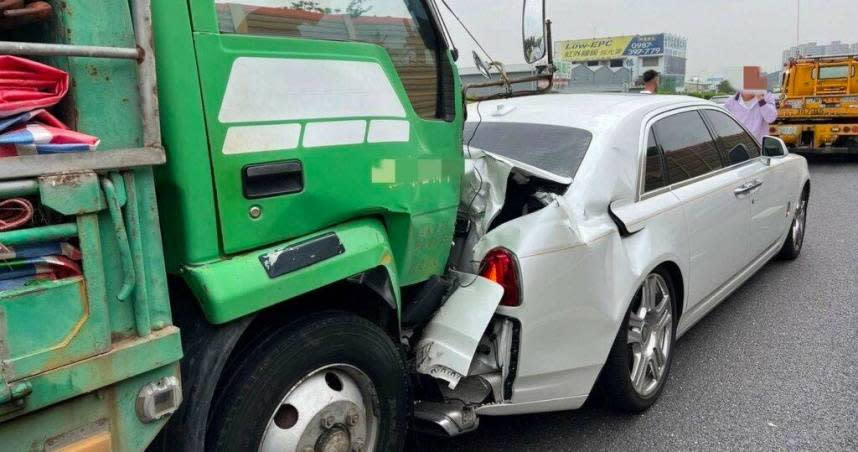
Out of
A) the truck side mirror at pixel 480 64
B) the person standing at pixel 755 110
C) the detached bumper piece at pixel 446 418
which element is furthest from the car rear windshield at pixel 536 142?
the person standing at pixel 755 110

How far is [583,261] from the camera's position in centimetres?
283

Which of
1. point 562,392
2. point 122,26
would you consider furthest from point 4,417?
point 562,392

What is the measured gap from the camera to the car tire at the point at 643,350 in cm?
316

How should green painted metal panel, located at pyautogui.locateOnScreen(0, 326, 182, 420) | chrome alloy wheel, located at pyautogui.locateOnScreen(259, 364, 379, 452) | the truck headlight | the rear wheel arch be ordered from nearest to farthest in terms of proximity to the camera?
green painted metal panel, located at pyautogui.locateOnScreen(0, 326, 182, 420) → the truck headlight → chrome alloy wheel, located at pyautogui.locateOnScreen(259, 364, 379, 452) → the rear wheel arch

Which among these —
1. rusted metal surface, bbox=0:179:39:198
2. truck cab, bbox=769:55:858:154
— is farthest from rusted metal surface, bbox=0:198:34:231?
truck cab, bbox=769:55:858:154

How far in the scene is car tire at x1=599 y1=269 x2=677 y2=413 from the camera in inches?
125

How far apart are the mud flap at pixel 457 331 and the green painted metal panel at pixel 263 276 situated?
0.46 m

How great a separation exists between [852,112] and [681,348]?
41.7ft

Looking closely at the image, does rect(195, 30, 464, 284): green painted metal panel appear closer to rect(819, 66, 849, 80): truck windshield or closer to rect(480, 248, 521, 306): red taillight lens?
rect(480, 248, 521, 306): red taillight lens

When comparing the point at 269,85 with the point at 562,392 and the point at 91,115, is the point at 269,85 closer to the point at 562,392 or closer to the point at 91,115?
the point at 91,115

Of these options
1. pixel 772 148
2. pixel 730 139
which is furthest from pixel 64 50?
pixel 772 148

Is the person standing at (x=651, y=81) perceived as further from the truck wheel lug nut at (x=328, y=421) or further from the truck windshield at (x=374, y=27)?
the truck wheel lug nut at (x=328, y=421)

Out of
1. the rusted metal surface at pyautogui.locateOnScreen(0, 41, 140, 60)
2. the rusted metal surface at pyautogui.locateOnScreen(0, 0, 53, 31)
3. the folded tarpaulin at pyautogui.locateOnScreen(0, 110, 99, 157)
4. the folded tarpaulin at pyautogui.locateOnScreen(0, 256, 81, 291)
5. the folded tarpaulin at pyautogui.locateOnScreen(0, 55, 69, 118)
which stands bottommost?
the folded tarpaulin at pyautogui.locateOnScreen(0, 256, 81, 291)

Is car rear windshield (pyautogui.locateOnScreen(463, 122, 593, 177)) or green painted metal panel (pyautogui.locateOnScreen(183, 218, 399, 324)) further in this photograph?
car rear windshield (pyautogui.locateOnScreen(463, 122, 593, 177))
